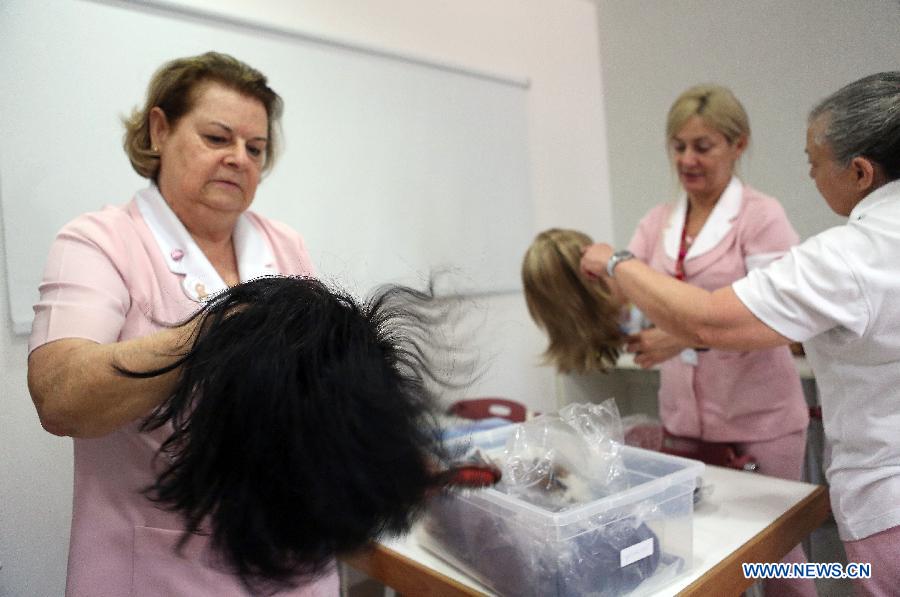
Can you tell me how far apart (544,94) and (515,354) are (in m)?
1.31

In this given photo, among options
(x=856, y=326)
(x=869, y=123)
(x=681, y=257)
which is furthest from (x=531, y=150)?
(x=856, y=326)

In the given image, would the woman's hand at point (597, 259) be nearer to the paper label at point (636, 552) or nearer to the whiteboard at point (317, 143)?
the whiteboard at point (317, 143)

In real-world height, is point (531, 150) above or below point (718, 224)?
above

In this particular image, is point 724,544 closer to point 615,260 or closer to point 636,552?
point 636,552

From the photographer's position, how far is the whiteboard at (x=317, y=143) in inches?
54.5

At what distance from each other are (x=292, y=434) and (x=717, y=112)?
1.48 meters

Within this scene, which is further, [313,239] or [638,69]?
[638,69]

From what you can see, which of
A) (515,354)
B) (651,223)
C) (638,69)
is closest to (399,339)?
(651,223)

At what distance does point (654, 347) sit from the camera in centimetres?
155

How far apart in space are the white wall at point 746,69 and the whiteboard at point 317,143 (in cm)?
70

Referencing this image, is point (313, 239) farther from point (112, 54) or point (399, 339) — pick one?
point (399, 339)

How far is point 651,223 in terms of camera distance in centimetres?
172

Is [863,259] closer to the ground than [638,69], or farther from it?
closer to the ground

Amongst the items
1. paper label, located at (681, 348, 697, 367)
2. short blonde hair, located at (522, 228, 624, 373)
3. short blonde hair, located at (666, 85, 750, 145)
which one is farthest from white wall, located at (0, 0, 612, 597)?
short blonde hair, located at (666, 85, 750, 145)
